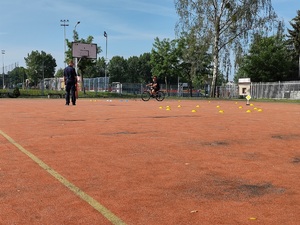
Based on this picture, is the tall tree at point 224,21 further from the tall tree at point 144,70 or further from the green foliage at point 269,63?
the tall tree at point 144,70

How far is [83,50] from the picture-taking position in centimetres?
4334

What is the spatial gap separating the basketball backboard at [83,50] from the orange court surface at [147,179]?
1434 inches

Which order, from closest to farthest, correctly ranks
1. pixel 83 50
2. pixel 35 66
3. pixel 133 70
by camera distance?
pixel 83 50, pixel 35 66, pixel 133 70

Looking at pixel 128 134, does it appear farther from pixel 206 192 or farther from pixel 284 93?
pixel 284 93

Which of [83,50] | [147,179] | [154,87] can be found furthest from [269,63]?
[147,179]

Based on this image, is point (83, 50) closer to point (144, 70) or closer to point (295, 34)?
point (295, 34)

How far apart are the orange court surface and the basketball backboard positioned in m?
36.4

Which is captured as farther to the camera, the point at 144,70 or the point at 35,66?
the point at 144,70

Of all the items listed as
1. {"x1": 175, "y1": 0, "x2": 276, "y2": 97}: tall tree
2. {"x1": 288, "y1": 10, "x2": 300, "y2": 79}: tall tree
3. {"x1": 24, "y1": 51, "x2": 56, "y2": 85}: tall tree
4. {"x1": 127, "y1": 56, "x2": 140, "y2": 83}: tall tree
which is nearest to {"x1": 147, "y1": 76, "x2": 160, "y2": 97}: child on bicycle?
{"x1": 175, "y1": 0, "x2": 276, "y2": 97}: tall tree

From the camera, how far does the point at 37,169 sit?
455 centimetres

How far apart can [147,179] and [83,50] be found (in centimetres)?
4080

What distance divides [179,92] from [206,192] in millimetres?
58761

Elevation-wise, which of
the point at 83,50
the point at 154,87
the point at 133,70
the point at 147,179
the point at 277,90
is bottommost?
the point at 147,179

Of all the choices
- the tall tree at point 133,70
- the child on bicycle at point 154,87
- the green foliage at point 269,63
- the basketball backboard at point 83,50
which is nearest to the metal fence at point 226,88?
the basketball backboard at point 83,50
